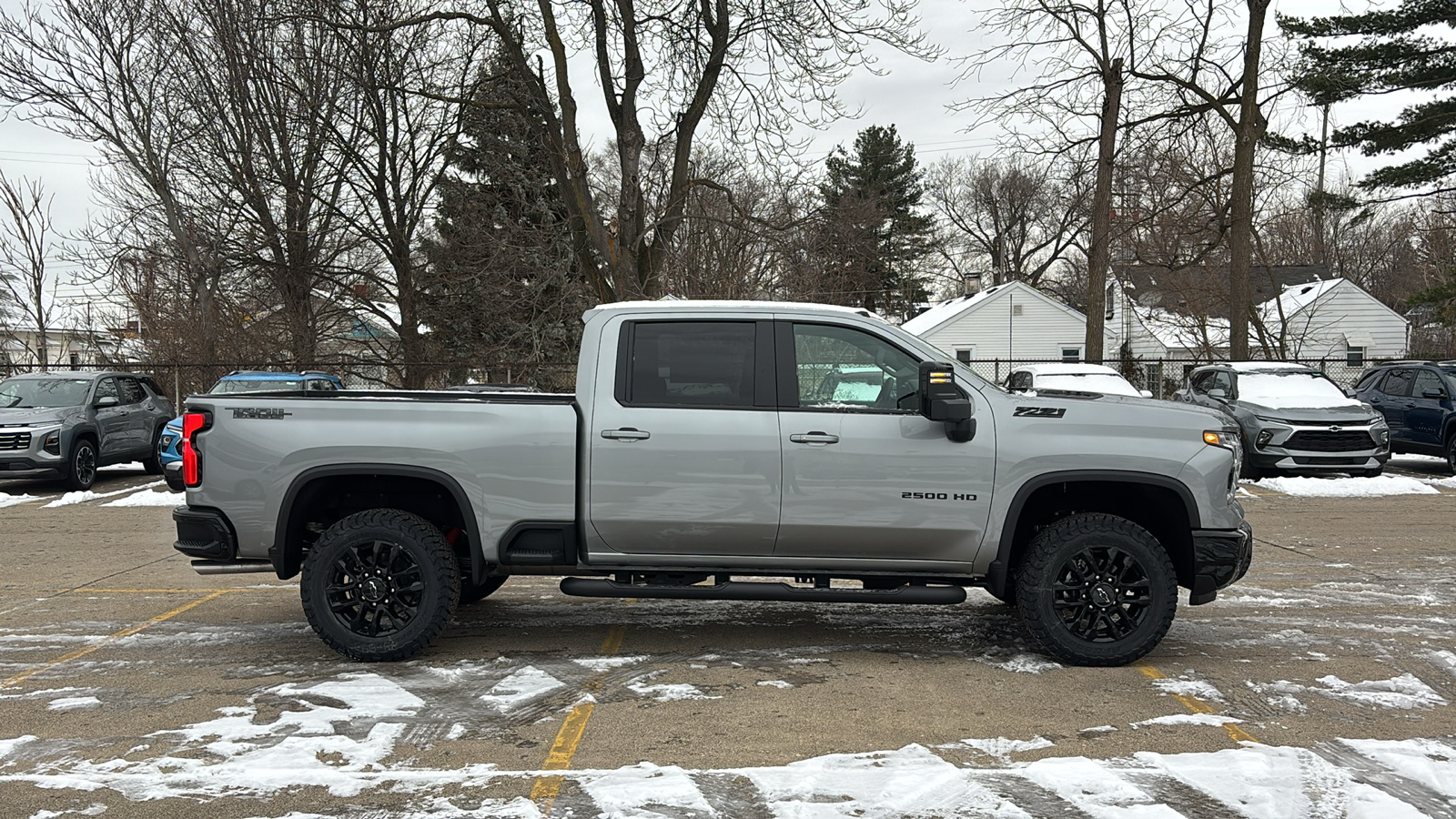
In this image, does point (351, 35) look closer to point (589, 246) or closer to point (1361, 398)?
point (589, 246)

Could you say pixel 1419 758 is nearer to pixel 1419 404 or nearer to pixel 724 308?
pixel 724 308

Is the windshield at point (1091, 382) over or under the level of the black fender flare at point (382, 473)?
over

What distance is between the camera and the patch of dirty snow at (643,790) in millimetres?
3854

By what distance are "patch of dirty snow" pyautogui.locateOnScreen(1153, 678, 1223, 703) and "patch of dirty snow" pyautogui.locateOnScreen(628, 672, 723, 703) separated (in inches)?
89.5

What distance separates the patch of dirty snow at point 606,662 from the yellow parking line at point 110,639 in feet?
9.64

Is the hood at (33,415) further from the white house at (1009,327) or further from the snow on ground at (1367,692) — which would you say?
the white house at (1009,327)

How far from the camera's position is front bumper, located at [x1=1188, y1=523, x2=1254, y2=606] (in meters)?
5.52

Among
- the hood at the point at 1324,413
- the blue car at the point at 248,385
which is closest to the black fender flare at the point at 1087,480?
the hood at the point at 1324,413

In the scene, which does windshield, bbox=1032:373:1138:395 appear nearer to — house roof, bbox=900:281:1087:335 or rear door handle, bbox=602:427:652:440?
rear door handle, bbox=602:427:652:440

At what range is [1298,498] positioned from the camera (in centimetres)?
1376

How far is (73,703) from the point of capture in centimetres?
516

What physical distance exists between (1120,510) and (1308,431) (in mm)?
10801

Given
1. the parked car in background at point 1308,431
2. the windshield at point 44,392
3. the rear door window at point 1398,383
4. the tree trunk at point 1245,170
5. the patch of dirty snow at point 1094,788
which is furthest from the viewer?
the tree trunk at point 1245,170

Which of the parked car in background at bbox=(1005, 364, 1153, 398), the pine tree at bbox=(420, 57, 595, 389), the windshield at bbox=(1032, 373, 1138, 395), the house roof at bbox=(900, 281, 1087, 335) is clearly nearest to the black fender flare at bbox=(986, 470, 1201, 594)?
the parked car in background at bbox=(1005, 364, 1153, 398)
